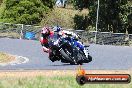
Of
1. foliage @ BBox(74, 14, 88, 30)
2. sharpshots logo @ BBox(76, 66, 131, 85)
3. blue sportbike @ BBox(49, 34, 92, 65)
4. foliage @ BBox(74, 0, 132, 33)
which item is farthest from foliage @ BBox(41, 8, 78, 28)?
sharpshots logo @ BBox(76, 66, 131, 85)

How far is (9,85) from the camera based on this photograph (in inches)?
491

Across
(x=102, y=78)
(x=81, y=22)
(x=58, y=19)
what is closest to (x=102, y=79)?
(x=102, y=78)

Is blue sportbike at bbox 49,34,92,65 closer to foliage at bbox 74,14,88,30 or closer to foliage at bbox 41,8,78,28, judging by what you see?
foliage at bbox 41,8,78,28

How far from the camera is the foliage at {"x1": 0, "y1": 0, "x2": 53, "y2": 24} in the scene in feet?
193

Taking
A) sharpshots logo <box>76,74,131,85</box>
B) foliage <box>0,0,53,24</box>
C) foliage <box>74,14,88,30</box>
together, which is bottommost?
foliage <box>74,14,88,30</box>

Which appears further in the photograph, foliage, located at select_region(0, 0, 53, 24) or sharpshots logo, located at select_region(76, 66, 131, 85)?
foliage, located at select_region(0, 0, 53, 24)

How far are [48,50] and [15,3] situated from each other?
5408 centimetres

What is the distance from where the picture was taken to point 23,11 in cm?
6038

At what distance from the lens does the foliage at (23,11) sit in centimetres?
5887

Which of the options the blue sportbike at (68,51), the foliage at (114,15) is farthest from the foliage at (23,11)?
the blue sportbike at (68,51)

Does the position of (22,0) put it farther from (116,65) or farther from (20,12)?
(116,65)

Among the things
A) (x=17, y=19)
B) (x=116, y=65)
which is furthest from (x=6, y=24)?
(x=116, y=65)

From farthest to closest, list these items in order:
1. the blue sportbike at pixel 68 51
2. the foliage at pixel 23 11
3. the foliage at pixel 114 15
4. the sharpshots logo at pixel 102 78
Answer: the foliage at pixel 23 11 < the foliage at pixel 114 15 < the blue sportbike at pixel 68 51 < the sharpshots logo at pixel 102 78

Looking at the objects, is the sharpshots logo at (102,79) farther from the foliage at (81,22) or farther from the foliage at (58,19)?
the foliage at (81,22)
